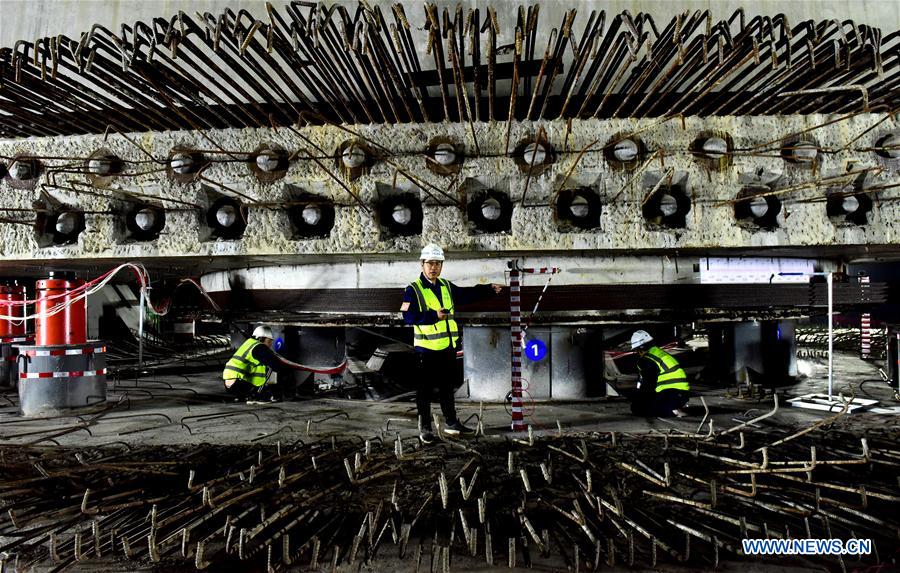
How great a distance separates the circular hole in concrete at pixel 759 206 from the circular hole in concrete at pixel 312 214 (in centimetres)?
456

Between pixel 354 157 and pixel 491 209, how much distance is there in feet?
4.92

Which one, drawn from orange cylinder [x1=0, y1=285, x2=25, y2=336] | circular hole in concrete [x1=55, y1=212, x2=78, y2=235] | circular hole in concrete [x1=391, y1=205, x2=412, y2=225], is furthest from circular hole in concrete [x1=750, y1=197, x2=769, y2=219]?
orange cylinder [x1=0, y1=285, x2=25, y2=336]

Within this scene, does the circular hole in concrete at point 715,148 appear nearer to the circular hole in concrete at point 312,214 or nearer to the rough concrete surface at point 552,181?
the rough concrete surface at point 552,181

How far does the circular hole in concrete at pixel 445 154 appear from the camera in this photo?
5.27 metres

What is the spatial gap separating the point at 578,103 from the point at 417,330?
3.27m

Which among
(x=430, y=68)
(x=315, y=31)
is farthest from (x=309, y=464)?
(x=430, y=68)

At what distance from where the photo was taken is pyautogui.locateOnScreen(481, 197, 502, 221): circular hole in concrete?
5.45 metres

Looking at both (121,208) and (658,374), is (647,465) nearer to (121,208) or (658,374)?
(658,374)

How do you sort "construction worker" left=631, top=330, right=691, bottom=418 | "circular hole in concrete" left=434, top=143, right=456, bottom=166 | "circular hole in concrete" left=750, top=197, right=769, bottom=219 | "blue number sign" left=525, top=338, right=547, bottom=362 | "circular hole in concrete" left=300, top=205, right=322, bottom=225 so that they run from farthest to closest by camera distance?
1. "blue number sign" left=525, top=338, right=547, bottom=362
2. "circular hole in concrete" left=300, top=205, right=322, bottom=225
3. "circular hole in concrete" left=750, top=197, right=769, bottom=219
4. "circular hole in concrete" left=434, top=143, right=456, bottom=166
5. "construction worker" left=631, top=330, right=691, bottom=418

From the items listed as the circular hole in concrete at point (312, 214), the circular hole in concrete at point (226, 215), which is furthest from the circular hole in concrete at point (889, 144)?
the circular hole in concrete at point (226, 215)

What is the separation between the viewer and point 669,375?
5.18 metres

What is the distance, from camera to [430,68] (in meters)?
5.37

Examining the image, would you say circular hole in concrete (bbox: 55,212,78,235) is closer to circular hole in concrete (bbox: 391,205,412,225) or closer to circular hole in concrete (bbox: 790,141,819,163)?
circular hole in concrete (bbox: 391,205,412,225)

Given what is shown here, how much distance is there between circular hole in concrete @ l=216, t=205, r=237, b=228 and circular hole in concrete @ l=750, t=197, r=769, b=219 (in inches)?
218
